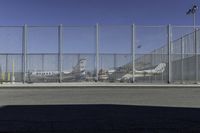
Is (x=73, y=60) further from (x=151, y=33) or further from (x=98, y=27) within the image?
(x=151, y=33)

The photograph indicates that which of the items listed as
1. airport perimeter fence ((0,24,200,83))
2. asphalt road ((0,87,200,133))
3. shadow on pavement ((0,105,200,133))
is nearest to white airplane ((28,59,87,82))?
airport perimeter fence ((0,24,200,83))

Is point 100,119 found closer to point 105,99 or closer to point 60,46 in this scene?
point 105,99

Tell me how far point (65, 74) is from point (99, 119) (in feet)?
65.1

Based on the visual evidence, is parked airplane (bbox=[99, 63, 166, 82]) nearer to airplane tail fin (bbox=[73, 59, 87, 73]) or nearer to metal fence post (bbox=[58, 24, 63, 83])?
airplane tail fin (bbox=[73, 59, 87, 73])

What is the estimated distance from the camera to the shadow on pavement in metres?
8.97

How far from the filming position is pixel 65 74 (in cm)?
3008

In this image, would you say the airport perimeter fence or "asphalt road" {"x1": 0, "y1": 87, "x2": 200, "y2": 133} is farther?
the airport perimeter fence

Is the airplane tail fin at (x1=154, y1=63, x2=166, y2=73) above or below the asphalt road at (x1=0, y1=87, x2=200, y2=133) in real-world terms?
above

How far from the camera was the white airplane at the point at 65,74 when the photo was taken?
30031 mm

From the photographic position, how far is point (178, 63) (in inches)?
1261

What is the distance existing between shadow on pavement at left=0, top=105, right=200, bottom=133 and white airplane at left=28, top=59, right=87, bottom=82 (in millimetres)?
16830

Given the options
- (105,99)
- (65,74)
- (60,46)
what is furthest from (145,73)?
(105,99)

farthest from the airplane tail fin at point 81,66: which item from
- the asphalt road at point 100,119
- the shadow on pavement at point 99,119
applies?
the shadow on pavement at point 99,119

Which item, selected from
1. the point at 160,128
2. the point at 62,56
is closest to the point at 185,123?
the point at 160,128
